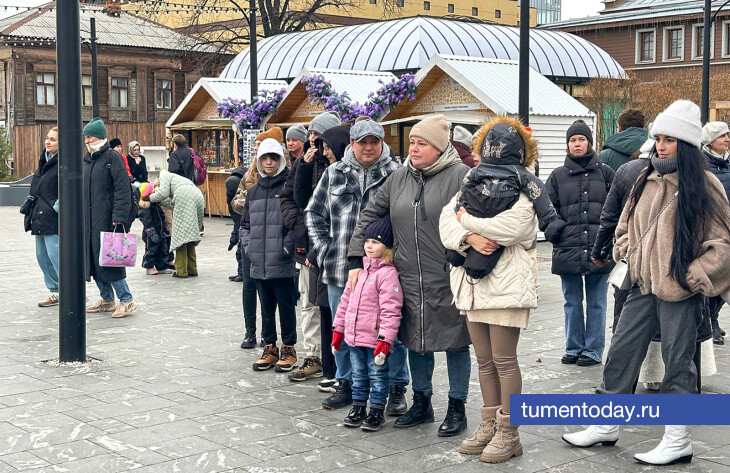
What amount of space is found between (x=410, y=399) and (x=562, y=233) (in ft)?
6.72

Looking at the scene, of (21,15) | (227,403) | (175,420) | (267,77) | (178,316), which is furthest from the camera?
(21,15)

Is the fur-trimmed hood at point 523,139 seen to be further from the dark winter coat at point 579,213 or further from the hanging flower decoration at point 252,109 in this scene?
the hanging flower decoration at point 252,109

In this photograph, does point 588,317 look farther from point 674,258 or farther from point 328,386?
point 674,258

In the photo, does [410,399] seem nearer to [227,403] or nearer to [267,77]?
[227,403]

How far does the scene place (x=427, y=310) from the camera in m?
6.11

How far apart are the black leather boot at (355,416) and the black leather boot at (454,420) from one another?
49 cm

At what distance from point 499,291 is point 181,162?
1068cm

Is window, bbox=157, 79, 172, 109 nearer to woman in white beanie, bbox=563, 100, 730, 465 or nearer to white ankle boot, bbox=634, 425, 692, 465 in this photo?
woman in white beanie, bbox=563, 100, 730, 465

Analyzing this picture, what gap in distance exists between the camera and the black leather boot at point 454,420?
20.1 ft

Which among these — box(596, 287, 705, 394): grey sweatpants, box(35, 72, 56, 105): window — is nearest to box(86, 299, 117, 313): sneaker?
box(596, 287, 705, 394): grey sweatpants

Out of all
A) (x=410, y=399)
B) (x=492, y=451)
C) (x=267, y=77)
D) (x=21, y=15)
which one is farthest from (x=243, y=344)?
(x=21, y=15)

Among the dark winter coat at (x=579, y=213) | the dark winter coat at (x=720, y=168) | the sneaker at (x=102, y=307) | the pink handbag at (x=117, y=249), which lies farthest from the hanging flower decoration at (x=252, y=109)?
the dark winter coat at (x=720, y=168)

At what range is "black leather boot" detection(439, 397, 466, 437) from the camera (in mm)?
6125

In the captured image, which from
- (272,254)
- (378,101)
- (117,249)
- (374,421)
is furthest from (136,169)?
(374,421)
